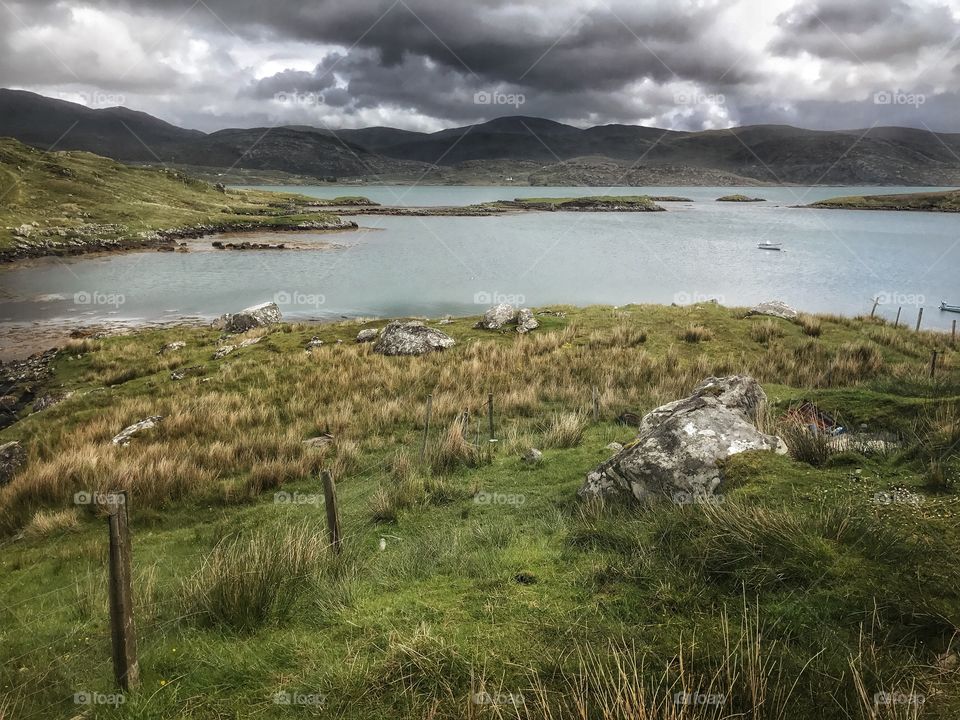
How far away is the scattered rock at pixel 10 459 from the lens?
10.9 meters

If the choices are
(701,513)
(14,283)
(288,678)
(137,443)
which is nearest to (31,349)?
(137,443)

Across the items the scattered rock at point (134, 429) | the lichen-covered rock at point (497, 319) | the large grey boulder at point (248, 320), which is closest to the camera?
the scattered rock at point (134, 429)

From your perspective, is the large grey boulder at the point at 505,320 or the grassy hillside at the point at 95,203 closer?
the large grey boulder at the point at 505,320

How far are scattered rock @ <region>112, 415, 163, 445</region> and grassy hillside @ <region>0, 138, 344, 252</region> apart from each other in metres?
49.1

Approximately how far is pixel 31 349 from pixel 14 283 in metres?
19.8

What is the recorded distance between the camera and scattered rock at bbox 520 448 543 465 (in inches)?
388

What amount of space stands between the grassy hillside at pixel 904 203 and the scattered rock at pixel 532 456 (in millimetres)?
135919

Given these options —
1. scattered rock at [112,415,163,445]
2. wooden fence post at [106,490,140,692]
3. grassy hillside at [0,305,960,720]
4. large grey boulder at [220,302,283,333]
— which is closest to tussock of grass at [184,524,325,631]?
grassy hillside at [0,305,960,720]

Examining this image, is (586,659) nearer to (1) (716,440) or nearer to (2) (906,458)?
(1) (716,440)

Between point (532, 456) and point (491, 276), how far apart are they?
35.5 m

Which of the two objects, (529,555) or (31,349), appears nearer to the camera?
(529,555)

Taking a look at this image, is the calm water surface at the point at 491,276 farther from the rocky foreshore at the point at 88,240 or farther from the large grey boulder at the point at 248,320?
the large grey boulder at the point at 248,320

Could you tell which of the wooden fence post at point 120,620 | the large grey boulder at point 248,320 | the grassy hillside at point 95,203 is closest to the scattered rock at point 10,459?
the wooden fence post at point 120,620

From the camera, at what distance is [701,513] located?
5.31 meters
